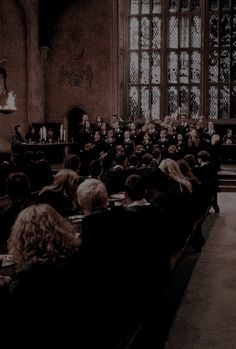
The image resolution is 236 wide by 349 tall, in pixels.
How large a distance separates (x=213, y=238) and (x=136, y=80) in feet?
34.3

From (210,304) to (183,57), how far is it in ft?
43.2

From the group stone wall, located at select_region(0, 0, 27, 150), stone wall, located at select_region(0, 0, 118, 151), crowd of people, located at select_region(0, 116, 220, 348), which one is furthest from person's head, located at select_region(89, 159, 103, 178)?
stone wall, located at select_region(0, 0, 118, 151)

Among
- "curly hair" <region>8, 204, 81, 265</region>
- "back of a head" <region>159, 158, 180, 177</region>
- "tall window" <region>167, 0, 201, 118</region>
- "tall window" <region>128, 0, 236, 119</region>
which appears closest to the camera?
"curly hair" <region>8, 204, 81, 265</region>

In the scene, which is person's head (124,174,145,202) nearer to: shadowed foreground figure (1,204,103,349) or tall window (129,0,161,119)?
shadowed foreground figure (1,204,103,349)

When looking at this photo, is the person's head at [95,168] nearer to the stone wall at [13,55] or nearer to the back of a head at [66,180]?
the back of a head at [66,180]

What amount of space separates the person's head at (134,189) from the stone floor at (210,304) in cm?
107

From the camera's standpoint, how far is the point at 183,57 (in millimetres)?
17359

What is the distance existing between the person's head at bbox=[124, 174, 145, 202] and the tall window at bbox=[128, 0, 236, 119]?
12.7 m

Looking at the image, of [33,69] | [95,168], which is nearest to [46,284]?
[95,168]

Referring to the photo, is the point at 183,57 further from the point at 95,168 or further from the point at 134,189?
the point at 134,189

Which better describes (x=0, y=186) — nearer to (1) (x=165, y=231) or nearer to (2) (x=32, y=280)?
(1) (x=165, y=231)

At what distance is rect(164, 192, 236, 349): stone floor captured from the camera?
14.0 ft

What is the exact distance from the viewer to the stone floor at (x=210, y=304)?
426cm

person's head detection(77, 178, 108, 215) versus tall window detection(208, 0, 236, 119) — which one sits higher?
tall window detection(208, 0, 236, 119)
